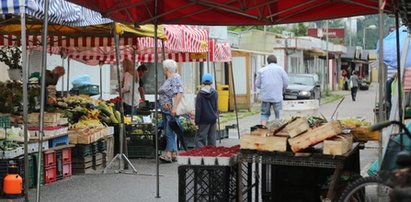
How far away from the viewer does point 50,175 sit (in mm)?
11531

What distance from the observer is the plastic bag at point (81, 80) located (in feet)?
74.6

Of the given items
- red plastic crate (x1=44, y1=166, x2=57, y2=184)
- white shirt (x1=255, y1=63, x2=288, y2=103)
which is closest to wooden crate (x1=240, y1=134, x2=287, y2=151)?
red plastic crate (x1=44, y1=166, x2=57, y2=184)

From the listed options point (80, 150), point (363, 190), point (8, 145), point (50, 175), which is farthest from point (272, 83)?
point (363, 190)

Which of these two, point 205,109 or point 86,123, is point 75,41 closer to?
point 86,123

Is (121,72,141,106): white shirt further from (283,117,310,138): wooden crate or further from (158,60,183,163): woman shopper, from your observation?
(283,117,310,138): wooden crate

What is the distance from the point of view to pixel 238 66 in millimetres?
38312

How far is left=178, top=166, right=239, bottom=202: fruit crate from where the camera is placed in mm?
7781

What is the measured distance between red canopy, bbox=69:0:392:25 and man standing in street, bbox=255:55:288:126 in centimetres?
632

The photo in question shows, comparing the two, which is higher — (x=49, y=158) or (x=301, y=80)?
(x=301, y=80)

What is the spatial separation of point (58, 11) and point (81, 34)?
457cm

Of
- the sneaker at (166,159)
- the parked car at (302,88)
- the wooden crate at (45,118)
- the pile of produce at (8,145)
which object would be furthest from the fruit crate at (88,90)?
the parked car at (302,88)

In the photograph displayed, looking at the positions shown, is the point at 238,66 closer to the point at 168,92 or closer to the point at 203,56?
the point at 203,56

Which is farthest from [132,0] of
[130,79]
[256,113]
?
[256,113]

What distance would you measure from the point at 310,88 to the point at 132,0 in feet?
100
